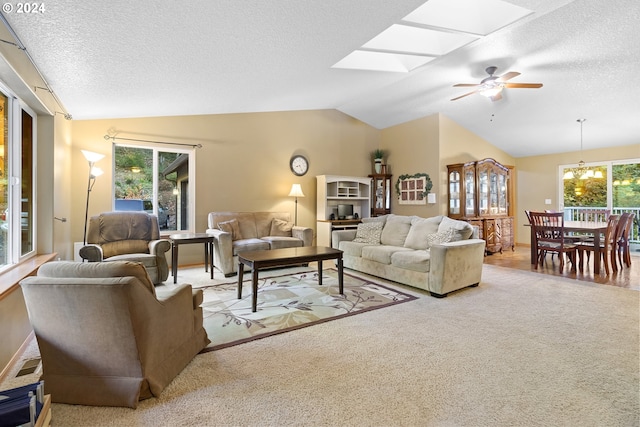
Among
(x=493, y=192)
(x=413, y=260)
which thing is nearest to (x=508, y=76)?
(x=413, y=260)

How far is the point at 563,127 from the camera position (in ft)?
19.3

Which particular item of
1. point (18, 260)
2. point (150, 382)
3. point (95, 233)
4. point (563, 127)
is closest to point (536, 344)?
point (150, 382)

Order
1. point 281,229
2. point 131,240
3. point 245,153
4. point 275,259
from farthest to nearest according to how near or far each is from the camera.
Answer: point 245,153 → point 281,229 → point 131,240 → point 275,259

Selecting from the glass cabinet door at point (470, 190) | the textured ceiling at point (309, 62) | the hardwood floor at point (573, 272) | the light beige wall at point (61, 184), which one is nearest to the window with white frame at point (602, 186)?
the textured ceiling at point (309, 62)

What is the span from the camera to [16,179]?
8.98 feet

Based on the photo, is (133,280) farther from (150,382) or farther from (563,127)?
(563,127)

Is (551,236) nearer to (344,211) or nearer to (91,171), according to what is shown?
(344,211)

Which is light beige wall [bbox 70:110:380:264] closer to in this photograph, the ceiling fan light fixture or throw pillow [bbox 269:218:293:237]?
throw pillow [bbox 269:218:293:237]

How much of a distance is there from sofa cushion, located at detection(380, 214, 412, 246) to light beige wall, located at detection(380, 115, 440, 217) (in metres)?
1.59

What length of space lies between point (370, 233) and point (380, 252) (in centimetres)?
68

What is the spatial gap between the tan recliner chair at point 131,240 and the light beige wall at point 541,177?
26.7 ft

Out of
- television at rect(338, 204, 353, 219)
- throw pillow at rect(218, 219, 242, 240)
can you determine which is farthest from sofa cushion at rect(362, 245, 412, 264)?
throw pillow at rect(218, 219, 242, 240)

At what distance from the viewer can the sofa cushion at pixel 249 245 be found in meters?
4.49

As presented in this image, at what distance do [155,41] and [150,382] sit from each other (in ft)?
8.07
